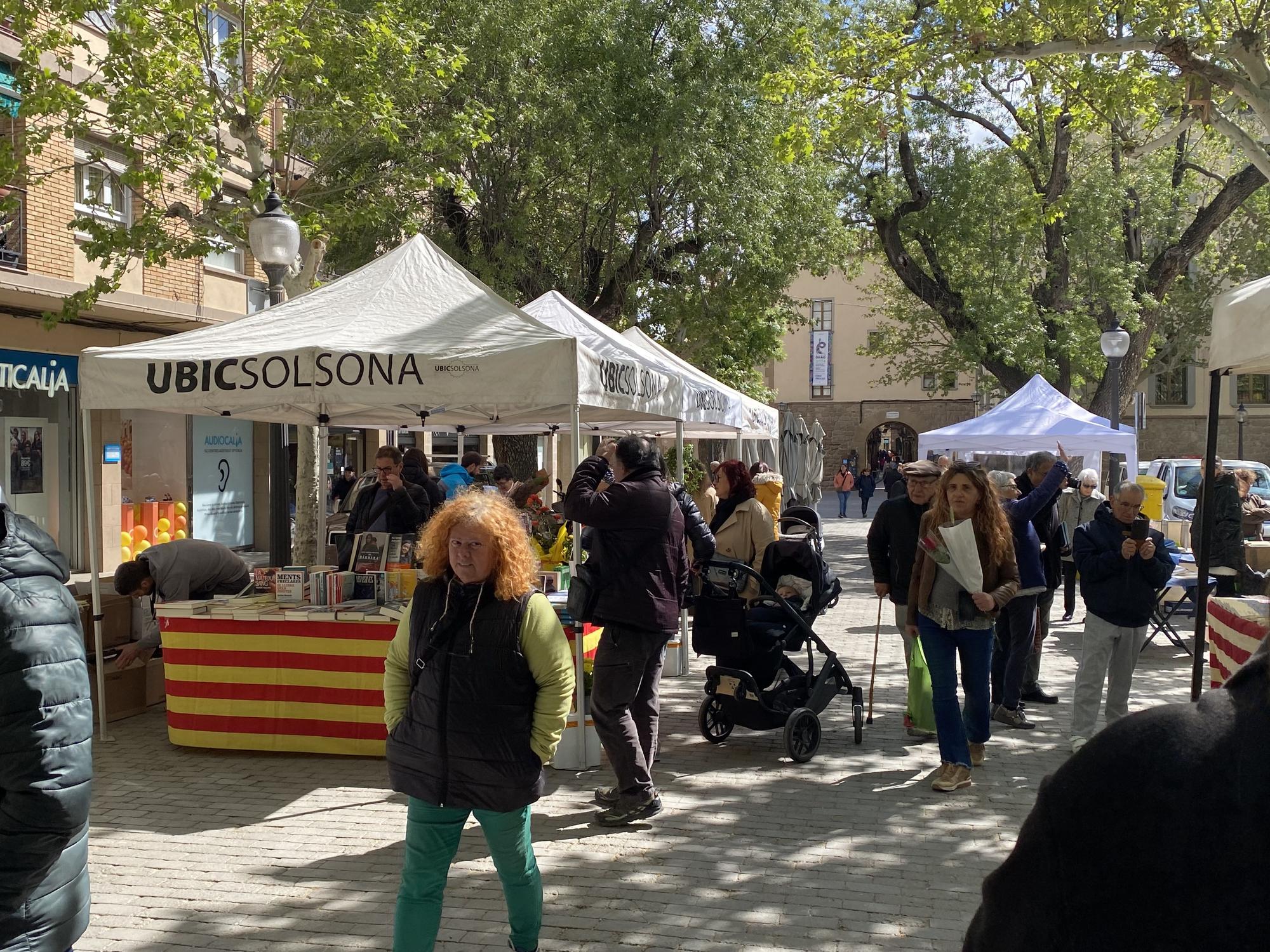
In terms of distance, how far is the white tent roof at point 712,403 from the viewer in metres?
9.04

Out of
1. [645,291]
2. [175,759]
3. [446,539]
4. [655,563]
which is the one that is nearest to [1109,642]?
[655,563]

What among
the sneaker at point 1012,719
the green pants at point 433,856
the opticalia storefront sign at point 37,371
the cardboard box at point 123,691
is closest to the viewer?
the green pants at point 433,856

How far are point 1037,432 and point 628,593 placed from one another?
11.3m

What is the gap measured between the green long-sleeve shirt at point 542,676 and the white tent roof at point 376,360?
2929 mm

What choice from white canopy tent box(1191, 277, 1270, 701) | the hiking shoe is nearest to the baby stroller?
the hiking shoe

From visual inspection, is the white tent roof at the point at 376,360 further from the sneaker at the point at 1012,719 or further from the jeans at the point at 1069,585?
the jeans at the point at 1069,585

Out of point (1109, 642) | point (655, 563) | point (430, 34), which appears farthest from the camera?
point (430, 34)

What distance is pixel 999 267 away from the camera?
24.7 m

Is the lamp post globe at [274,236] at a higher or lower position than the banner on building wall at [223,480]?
higher

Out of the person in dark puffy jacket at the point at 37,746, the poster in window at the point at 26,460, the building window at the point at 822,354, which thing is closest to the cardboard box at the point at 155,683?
the person in dark puffy jacket at the point at 37,746

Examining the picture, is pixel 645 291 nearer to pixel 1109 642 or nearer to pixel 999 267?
pixel 999 267

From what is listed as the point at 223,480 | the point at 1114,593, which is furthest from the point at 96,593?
the point at 223,480

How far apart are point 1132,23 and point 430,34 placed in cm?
1115

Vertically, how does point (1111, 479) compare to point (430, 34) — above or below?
below
